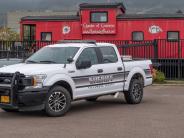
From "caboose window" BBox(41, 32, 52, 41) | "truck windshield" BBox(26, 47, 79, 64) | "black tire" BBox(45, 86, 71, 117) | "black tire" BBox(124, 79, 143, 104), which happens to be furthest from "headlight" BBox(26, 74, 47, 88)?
"caboose window" BBox(41, 32, 52, 41)

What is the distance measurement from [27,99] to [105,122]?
1840 millimetres

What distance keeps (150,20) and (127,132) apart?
16.0 m

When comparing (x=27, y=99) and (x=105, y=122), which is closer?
(x=105, y=122)

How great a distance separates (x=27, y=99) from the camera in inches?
441

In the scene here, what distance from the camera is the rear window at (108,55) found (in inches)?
534

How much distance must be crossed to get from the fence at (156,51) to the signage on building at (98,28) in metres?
0.85

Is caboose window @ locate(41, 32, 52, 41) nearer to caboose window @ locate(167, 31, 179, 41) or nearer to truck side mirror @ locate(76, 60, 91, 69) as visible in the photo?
caboose window @ locate(167, 31, 179, 41)

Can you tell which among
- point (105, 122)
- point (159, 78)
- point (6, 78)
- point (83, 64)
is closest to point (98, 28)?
point (159, 78)

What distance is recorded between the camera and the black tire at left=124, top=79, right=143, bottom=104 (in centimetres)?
1420

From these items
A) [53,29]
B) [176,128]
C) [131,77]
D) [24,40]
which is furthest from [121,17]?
[176,128]

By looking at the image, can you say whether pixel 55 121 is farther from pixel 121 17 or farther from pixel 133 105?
pixel 121 17

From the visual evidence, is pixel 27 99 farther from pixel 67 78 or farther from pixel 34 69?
pixel 67 78

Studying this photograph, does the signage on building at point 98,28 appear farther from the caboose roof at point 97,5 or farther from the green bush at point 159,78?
the green bush at point 159,78

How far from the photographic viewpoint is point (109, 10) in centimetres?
2525
